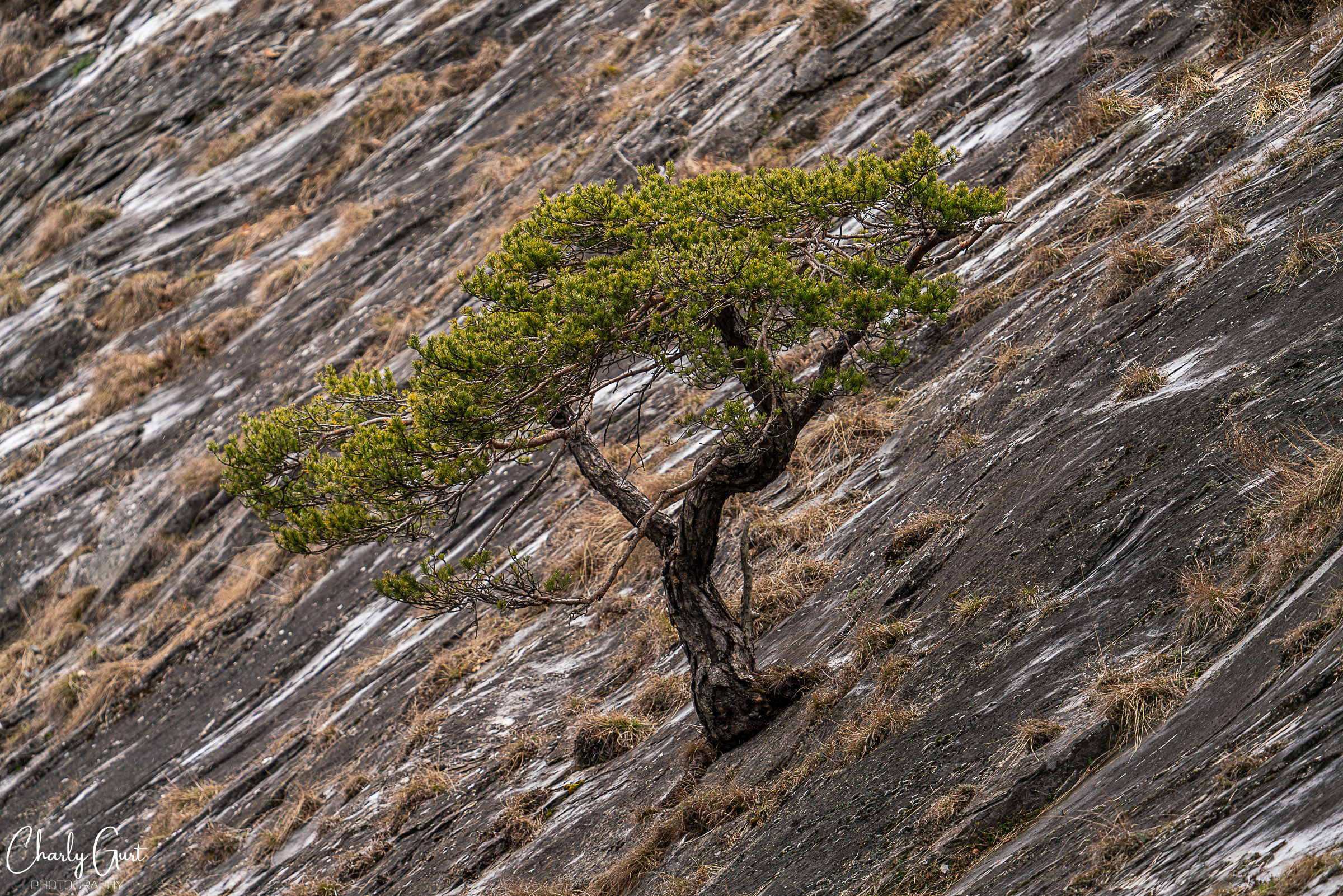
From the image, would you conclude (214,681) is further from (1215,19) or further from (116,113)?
(116,113)

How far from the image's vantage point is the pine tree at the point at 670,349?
5191mm

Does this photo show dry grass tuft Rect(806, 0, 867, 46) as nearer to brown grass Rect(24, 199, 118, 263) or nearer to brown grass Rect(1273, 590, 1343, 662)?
brown grass Rect(1273, 590, 1343, 662)

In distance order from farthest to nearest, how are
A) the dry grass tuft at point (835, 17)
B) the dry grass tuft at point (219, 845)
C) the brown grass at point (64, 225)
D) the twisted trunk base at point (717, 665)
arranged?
the brown grass at point (64, 225) → the dry grass tuft at point (835, 17) → the dry grass tuft at point (219, 845) → the twisted trunk base at point (717, 665)

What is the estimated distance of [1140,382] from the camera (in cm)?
601

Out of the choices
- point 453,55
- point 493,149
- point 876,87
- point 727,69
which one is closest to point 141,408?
point 493,149

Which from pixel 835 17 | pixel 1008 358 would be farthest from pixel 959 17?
pixel 1008 358

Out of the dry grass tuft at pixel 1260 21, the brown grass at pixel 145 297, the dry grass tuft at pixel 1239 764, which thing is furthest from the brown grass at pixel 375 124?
the dry grass tuft at pixel 1239 764

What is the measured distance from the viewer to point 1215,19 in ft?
29.5

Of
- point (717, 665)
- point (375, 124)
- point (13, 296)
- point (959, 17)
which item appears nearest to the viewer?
point (717, 665)

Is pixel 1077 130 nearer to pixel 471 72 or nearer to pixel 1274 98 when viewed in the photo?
pixel 1274 98

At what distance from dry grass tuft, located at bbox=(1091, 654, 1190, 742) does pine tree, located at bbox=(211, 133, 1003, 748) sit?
181 cm

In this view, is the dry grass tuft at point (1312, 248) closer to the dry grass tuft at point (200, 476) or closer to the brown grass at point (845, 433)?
the brown grass at point (845, 433)

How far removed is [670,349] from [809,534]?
227 centimetres

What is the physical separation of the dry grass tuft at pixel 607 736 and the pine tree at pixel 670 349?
120 cm
